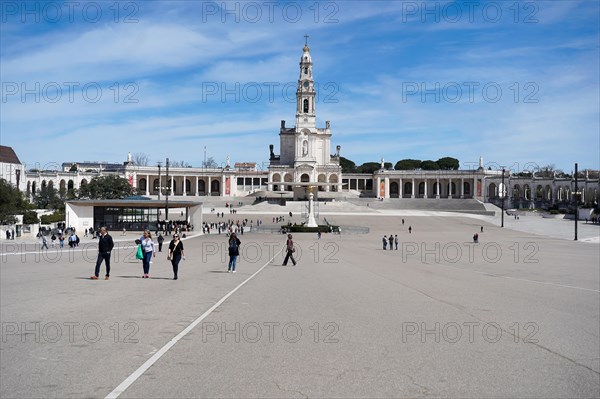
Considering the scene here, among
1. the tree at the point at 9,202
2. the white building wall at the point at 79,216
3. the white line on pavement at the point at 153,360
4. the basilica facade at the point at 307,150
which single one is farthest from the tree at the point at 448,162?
the white line on pavement at the point at 153,360

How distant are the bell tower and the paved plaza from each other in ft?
349

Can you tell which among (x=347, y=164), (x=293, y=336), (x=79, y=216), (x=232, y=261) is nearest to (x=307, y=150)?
(x=347, y=164)

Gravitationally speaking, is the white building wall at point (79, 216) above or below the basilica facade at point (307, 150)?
below

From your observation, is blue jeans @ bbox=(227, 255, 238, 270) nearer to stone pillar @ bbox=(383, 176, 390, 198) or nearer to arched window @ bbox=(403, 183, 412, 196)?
stone pillar @ bbox=(383, 176, 390, 198)

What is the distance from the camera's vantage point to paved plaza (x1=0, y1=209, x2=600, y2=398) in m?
6.68

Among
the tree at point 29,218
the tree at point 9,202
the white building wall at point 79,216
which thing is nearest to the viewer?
the white building wall at point 79,216

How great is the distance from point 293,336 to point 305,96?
117 m

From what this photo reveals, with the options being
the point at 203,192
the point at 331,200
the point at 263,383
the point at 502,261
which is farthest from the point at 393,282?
the point at 203,192

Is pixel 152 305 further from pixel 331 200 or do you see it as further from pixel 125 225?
pixel 331 200

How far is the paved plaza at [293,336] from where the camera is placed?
6676 mm

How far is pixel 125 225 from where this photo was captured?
1986 inches

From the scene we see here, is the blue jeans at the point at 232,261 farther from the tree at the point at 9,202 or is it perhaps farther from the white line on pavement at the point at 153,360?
the tree at the point at 9,202

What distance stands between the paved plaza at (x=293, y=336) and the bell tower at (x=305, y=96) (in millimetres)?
106476

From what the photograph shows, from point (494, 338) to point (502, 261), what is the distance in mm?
20359
